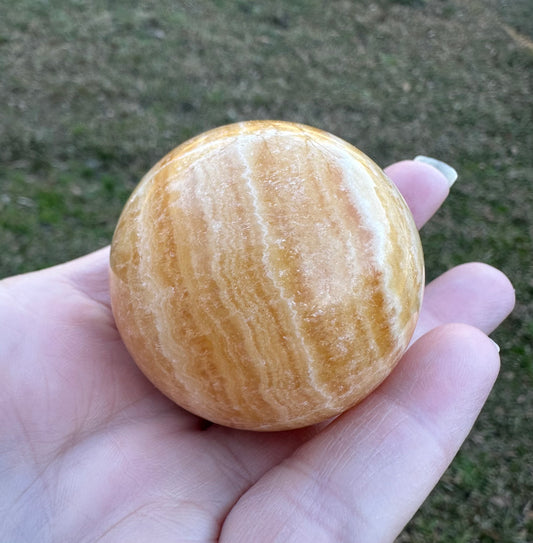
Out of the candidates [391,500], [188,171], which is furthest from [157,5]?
[391,500]

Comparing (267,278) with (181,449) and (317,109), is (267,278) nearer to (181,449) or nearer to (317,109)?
(181,449)

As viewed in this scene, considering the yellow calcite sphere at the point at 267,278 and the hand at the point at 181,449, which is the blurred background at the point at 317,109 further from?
the yellow calcite sphere at the point at 267,278

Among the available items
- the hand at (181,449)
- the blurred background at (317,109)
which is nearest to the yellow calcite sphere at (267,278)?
the hand at (181,449)

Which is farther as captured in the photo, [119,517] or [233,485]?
[233,485]

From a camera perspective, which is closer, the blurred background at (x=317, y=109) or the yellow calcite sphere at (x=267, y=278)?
the yellow calcite sphere at (x=267, y=278)

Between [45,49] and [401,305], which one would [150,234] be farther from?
[45,49]

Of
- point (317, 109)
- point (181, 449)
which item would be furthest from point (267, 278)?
point (317, 109)

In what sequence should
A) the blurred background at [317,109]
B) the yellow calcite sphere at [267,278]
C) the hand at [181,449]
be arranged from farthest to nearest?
the blurred background at [317,109] → the hand at [181,449] → the yellow calcite sphere at [267,278]
